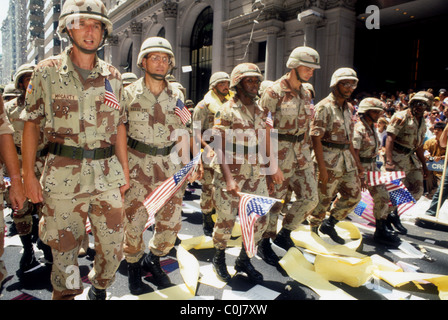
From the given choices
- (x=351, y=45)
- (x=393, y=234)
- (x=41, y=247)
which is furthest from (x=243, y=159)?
(x=351, y=45)

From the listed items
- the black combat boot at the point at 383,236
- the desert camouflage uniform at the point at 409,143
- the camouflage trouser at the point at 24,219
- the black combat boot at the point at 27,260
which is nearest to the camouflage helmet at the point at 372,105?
the desert camouflage uniform at the point at 409,143

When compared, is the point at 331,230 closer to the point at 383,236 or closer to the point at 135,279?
the point at 383,236

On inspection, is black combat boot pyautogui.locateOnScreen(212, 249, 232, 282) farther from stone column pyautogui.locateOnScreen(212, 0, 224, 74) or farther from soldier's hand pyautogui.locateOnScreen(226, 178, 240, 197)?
stone column pyautogui.locateOnScreen(212, 0, 224, 74)

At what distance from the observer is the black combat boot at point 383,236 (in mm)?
A: 4625

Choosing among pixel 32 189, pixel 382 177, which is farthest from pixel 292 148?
pixel 32 189

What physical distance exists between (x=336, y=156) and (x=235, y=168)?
1761 mm

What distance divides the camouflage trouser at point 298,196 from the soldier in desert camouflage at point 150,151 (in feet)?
4.19

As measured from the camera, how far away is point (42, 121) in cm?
230

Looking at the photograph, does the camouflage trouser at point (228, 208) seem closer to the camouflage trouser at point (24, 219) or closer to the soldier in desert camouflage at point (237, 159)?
the soldier in desert camouflage at point (237, 159)

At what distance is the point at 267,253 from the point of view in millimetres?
3895

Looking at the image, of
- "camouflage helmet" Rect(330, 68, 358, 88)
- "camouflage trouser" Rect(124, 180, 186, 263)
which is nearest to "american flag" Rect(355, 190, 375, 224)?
"camouflage helmet" Rect(330, 68, 358, 88)

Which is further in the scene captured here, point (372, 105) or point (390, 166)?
point (390, 166)

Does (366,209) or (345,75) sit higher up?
(345,75)

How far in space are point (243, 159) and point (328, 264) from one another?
4.70ft
